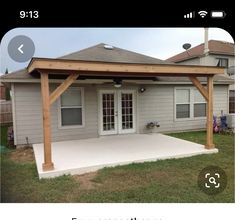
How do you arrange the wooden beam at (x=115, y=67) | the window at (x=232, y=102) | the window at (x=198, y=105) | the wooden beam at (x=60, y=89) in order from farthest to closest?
the window at (x=232, y=102), the window at (x=198, y=105), the wooden beam at (x=60, y=89), the wooden beam at (x=115, y=67)

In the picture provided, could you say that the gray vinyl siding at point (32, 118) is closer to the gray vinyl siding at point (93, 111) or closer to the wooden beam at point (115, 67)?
the gray vinyl siding at point (93, 111)

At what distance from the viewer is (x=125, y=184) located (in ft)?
11.8

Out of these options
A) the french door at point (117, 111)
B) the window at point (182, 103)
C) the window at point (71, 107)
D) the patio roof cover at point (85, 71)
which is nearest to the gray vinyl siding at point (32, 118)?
the window at point (71, 107)

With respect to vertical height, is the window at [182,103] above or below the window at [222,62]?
below

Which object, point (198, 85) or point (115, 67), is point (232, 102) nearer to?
point (198, 85)

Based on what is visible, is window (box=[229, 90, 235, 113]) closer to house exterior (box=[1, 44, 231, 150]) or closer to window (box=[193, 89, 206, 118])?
house exterior (box=[1, 44, 231, 150])

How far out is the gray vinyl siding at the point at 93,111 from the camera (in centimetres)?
645

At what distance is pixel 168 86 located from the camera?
8297 mm

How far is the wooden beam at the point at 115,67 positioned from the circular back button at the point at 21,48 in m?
2.20

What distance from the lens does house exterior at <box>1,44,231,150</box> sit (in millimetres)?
6465

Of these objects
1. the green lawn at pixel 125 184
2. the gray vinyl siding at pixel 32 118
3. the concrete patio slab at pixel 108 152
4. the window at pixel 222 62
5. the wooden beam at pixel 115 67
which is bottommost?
the green lawn at pixel 125 184

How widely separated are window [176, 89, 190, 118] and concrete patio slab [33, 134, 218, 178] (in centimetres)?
193
